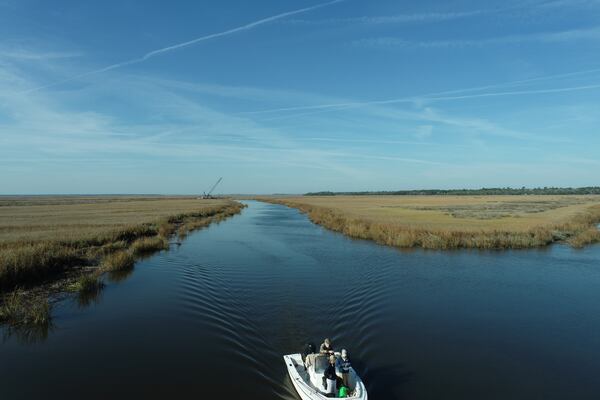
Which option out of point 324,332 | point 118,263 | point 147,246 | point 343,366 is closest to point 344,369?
point 343,366

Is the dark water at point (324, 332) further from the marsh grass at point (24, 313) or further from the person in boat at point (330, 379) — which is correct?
the person in boat at point (330, 379)

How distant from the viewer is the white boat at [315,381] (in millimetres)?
8578

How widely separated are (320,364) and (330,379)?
775mm

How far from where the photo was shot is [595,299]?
715 inches

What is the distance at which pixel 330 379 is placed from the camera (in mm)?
8766

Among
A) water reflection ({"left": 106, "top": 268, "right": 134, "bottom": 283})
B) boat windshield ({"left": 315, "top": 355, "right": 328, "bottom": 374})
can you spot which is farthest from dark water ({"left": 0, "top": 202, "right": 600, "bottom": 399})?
boat windshield ({"left": 315, "top": 355, "right": 328, "bottom": 374})

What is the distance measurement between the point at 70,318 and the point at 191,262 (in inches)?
435

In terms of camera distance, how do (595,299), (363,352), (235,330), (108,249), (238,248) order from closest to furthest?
(363,352) → (235,330) → (595,299) → (108,249) → (238,248)

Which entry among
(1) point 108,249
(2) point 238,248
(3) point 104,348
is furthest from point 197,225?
(3) point 104,348

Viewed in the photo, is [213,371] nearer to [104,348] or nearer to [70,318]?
[104,348]

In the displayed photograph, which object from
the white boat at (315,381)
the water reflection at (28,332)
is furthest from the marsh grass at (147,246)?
the white boat at (315,381)

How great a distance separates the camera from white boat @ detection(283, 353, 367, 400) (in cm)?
858

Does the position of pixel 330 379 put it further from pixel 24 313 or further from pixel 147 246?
pixel 147 246

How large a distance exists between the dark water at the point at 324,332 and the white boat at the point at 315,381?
432mm
